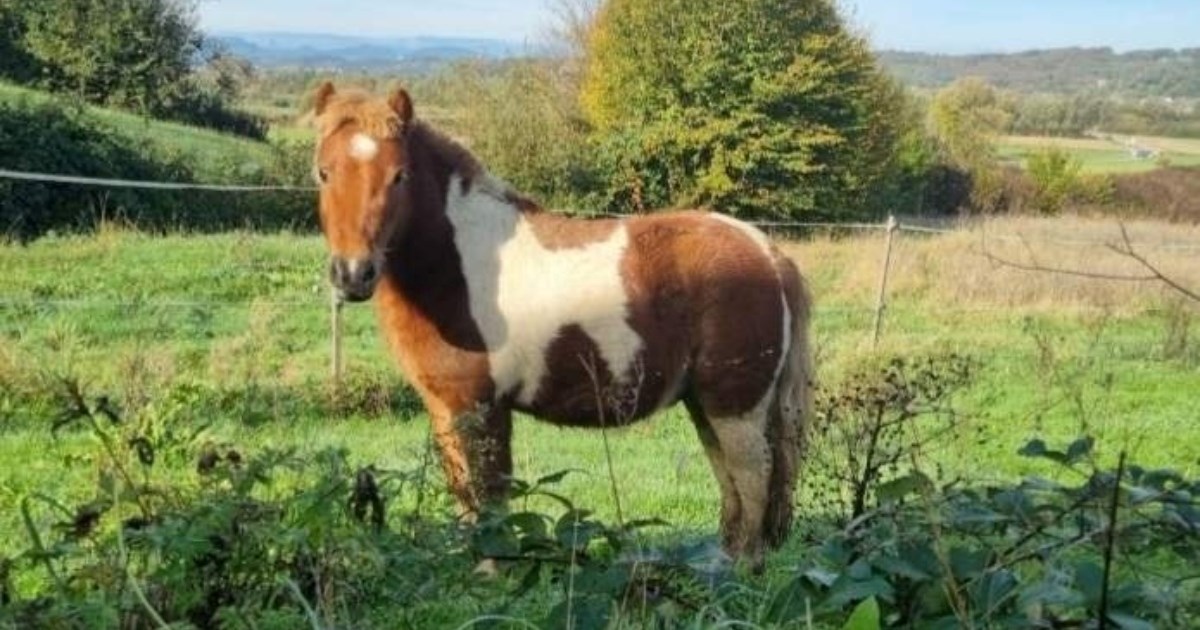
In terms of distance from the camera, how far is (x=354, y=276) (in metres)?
4.59

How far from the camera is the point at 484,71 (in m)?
32.6

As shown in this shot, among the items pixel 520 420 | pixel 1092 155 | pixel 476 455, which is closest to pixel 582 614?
pixel 476 455

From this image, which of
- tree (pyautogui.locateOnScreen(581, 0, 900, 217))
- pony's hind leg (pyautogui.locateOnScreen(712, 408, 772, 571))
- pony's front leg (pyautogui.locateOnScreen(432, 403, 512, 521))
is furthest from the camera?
tree (pyautogui.locateOnScreen(581, 0, 900, 217))

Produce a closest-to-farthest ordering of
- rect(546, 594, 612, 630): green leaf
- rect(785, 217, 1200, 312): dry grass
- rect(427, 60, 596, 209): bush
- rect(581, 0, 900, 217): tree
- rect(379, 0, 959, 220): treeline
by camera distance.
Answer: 1. rect(546, 594, 612, 630): green leaf
2. rect(785, 217, 1200, 312): dry grass
3. rect(427, 60, 596, 209): bush
4. rect(379, 0, 959, 220): treeline
5. rect(581, 0, 900, 217): tree

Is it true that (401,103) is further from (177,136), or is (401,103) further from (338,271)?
(177,136)

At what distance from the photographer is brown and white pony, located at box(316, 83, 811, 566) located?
4.81 meters

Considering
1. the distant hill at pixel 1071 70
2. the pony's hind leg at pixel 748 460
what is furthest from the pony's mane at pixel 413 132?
the distant hill at pixel 1071 70

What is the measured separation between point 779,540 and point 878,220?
2951 cm

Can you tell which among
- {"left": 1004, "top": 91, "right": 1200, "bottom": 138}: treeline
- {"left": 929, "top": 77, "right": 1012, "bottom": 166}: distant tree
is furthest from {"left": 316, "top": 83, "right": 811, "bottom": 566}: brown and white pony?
{"left": 929, "top": 77, "right": 1012, "bottom": 166}: distant tree

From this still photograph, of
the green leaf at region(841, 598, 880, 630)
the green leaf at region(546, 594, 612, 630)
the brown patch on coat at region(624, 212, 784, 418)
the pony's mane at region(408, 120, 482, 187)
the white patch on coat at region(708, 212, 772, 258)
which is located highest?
the pony's mane at region(408, 120, 482, 187)

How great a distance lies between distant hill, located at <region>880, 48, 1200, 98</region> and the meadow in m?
20.9

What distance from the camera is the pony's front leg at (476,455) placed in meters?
2.62

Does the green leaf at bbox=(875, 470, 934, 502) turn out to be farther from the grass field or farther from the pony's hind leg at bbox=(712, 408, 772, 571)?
the grass field

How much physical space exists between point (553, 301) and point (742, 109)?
26740 millimetres
